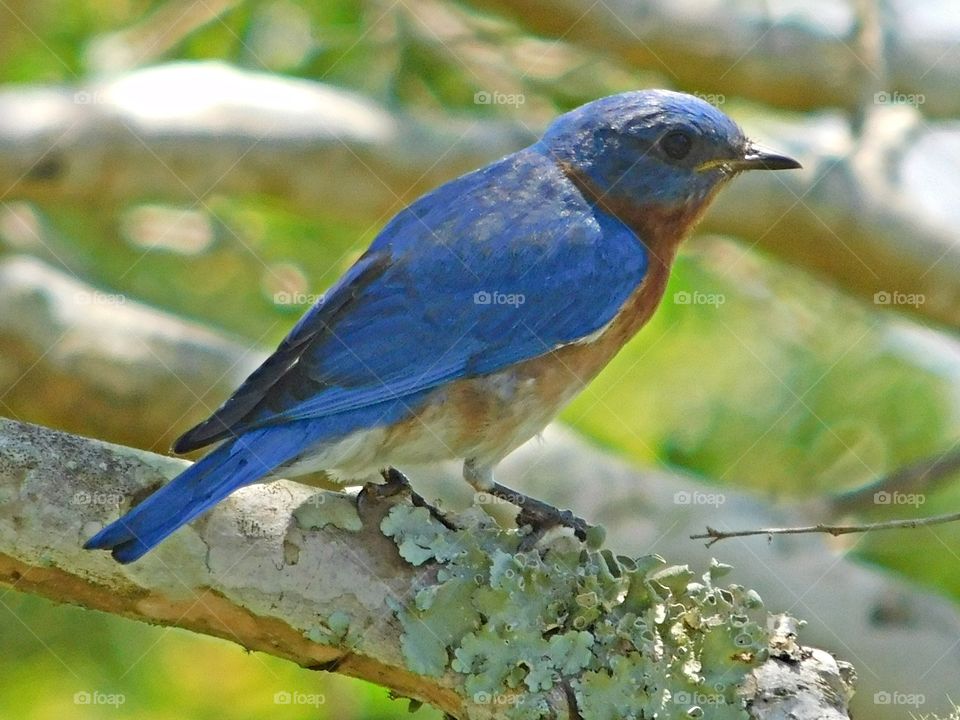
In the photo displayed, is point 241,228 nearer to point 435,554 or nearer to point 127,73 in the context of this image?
point 127,73

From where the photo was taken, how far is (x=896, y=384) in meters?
5.84

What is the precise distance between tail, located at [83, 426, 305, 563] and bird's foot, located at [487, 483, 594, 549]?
848 mm

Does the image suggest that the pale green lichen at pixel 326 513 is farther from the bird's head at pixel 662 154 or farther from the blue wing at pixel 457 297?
the bird's head at pixel 662 154

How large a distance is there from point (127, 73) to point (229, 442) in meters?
3.12

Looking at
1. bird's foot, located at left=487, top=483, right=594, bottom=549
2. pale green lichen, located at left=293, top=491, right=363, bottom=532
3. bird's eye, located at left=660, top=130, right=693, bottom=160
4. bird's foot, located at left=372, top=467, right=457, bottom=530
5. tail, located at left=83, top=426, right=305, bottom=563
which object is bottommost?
bird's foot, located at left=487, top=483, right=594, bottom=549

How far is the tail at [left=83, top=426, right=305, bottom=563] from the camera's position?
295cm

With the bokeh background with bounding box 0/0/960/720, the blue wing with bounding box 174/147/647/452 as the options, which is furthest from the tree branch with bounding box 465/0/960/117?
the blue wing with bounding box 174/147/647/452

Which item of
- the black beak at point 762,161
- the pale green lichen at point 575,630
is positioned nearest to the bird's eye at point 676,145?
the black beak at point 762,161

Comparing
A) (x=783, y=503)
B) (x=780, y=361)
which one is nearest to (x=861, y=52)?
(x=780, y=361)

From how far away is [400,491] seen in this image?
3525 mm

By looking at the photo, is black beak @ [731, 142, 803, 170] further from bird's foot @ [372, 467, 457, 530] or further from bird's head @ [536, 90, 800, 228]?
bird's foot @ [372, 467, 457, 530]

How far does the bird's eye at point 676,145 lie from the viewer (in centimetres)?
439

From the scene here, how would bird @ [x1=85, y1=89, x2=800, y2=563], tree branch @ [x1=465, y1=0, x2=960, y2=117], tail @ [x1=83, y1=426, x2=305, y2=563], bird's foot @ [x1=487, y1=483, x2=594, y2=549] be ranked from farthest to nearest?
tree branch @ [x1=465, y1=0, x2=960, y2=117] → bird's foot @ [x1=487, y1=483, x2=594, y2=549] → bird @ [x1=85, y1=89, x2=800, y2=563] → tail @ [x1=83, y1=426, x2=305, y2=563]

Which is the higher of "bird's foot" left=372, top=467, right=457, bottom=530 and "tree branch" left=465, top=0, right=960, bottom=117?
"tree branch" left=465, top=0, right=960, bottom=117
